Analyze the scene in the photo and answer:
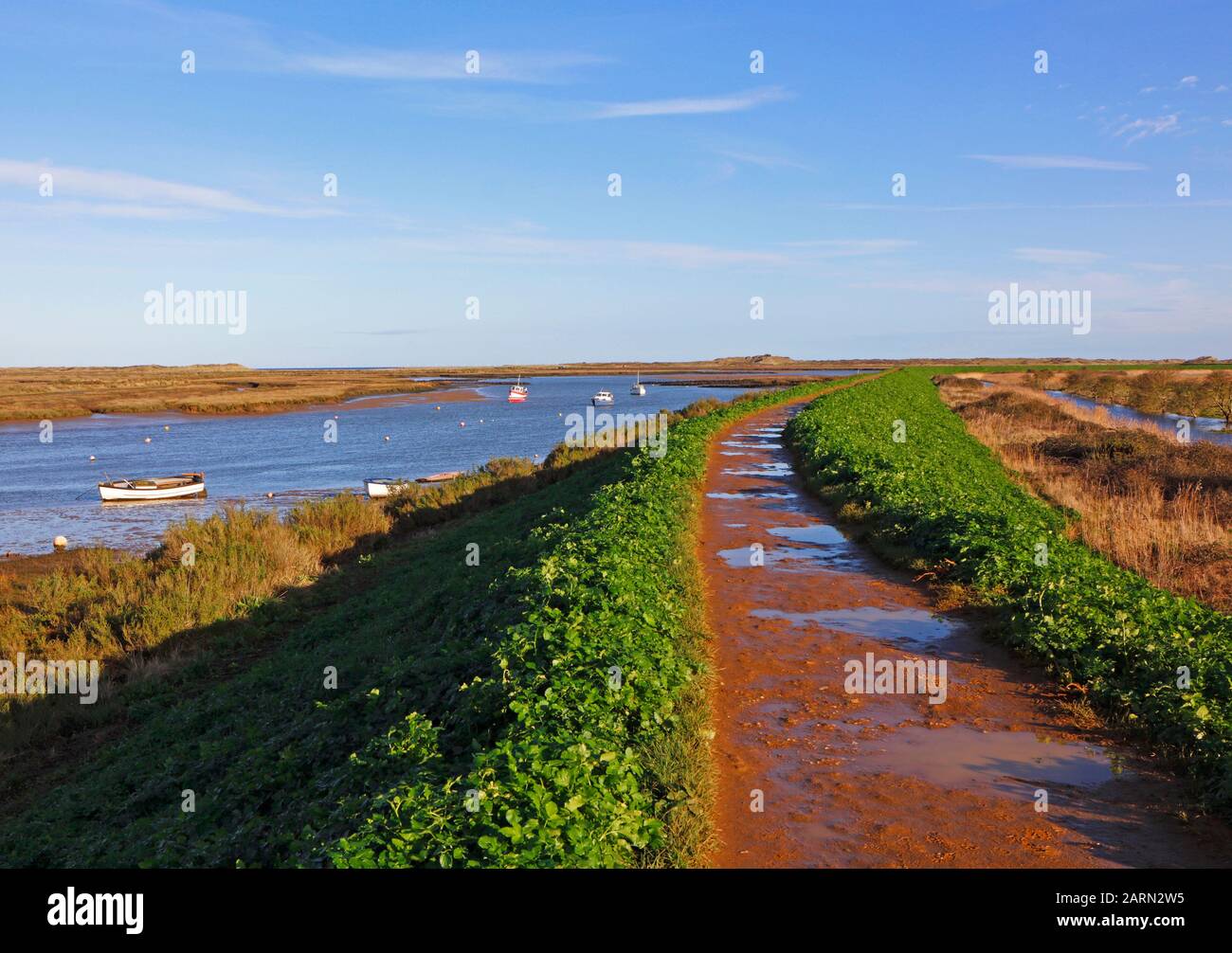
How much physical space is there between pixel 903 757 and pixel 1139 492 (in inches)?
760

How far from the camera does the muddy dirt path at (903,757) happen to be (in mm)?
6352

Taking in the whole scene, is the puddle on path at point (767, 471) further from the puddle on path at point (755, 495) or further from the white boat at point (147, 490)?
the white boat at point (147, 490)

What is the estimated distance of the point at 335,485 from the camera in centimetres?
4656

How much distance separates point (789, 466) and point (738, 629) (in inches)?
692

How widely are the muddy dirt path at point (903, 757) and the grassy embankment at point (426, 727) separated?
0.59 meters

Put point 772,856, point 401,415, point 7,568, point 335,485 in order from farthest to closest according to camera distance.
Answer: point 401,415, point 335,485, point 7,568, point 772,856

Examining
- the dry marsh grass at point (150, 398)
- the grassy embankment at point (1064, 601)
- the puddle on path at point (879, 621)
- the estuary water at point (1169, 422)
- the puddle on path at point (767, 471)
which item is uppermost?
the dry marsh grass at point (150, 398)

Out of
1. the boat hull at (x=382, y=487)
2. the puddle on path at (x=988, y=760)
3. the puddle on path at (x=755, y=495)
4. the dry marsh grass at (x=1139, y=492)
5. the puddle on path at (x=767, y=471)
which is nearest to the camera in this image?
the puddle on path at (x=988, y=760)

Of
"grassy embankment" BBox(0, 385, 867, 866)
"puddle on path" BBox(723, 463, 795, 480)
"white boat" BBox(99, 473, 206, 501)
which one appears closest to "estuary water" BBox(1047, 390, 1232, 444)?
"puddle on path" BBox(723, 463, 795, 480)

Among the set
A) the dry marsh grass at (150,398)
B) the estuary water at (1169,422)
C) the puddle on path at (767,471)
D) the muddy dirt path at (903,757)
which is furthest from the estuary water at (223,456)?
the estuary water at (1169,422)

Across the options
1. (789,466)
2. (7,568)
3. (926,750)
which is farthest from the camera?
(789,466)

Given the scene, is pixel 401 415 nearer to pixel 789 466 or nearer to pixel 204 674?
pixel 789 466
